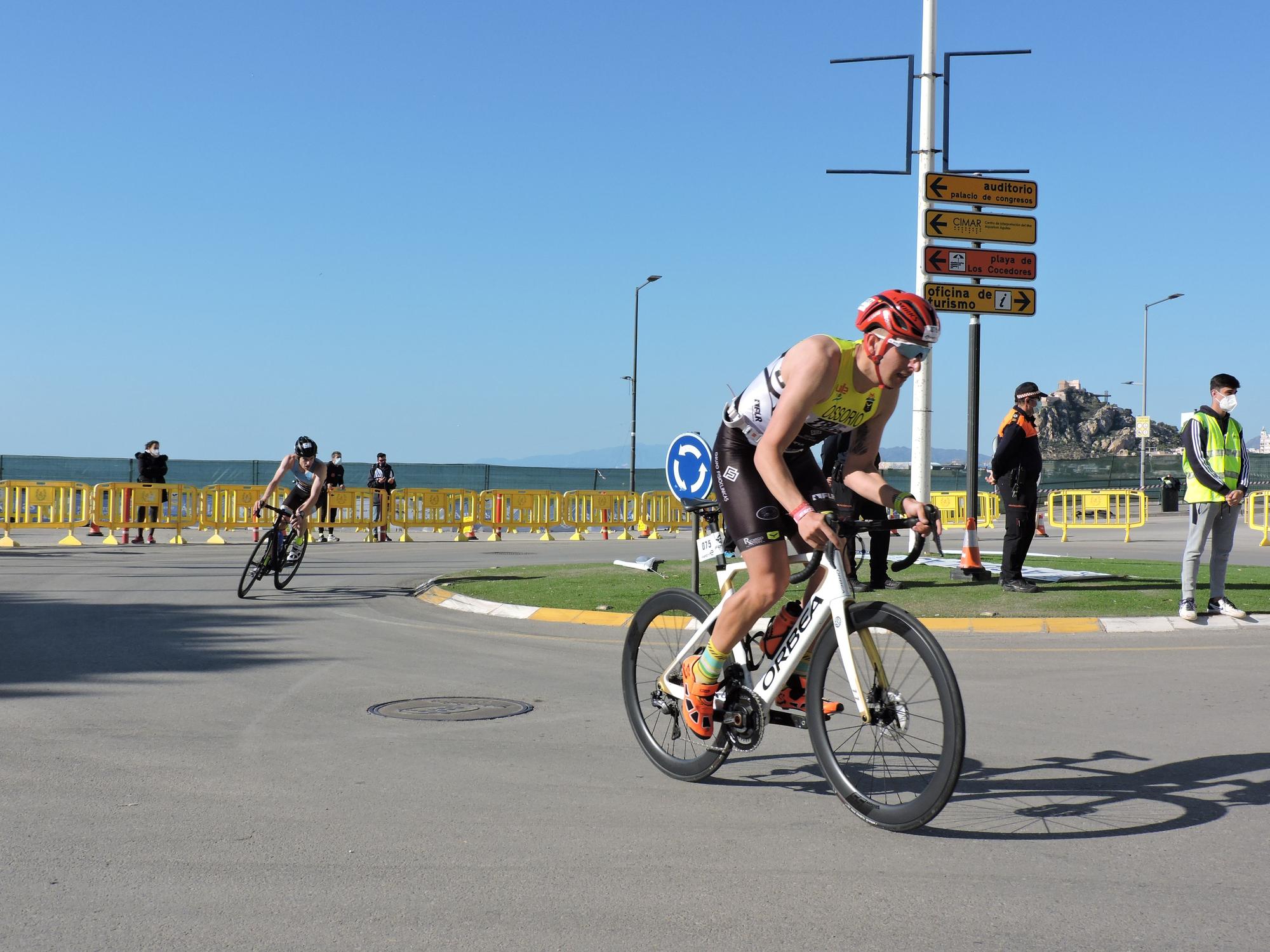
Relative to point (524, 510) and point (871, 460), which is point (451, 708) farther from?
point (524, 510)

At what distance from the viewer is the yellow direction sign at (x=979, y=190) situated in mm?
14469

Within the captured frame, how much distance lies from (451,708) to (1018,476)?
7098 millimetres

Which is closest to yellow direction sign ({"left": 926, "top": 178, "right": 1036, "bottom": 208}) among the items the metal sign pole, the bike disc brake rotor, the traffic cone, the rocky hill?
the metal sign pole

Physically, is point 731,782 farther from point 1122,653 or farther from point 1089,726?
point 1122,653

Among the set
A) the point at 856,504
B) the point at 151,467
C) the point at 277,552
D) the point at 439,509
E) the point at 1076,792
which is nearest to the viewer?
the point at 1076,792

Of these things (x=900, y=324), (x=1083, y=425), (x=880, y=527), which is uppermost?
(x=1083, y=425)

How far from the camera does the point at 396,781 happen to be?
209 inches

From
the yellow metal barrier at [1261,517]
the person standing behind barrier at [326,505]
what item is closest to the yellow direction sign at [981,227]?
the yellow metal barrier at [1261,517]

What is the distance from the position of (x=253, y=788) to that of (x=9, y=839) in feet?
3.30

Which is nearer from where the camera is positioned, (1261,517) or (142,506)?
(142,506)

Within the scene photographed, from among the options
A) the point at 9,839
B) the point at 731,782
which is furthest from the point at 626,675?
the point at 9,839

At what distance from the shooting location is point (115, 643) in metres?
9.73

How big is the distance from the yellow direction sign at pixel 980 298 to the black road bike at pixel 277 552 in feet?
25.2

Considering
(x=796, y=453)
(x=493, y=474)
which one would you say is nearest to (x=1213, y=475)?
(x=796, y=453)
